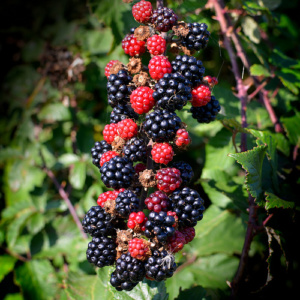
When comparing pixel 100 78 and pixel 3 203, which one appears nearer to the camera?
pixel 100 78

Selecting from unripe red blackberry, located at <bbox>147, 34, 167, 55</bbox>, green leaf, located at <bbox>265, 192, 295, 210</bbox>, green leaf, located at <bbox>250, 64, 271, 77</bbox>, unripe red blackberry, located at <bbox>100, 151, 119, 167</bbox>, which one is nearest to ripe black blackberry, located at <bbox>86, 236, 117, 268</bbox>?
unripe red blackberry, located at <bbox>100, 151, 119, 167</bbox>

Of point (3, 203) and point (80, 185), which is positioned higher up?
point (80, 185)

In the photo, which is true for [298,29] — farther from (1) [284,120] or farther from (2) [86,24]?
(2) [86,24]

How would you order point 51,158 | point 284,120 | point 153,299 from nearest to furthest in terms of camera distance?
1. point 153,299
2. point 284,120
3. point 51,158

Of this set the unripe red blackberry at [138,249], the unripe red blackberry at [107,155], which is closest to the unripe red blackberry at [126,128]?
the unripe red blackberry at [107,155]

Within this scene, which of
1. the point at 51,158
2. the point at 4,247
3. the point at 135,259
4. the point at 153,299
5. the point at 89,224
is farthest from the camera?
the point at 51,158

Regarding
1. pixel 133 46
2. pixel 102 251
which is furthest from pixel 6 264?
pixel 133 46

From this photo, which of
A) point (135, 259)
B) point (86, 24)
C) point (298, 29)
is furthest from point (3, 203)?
point (298, 29)
